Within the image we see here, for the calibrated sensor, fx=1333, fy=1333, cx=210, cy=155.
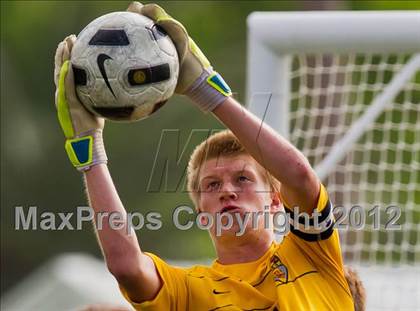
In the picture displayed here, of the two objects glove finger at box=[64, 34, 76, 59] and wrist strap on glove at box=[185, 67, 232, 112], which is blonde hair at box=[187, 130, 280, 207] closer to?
wrist strap on glove at box=[185, 67, 232, 112]

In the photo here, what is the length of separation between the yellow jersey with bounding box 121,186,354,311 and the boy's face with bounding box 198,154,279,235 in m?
0.16

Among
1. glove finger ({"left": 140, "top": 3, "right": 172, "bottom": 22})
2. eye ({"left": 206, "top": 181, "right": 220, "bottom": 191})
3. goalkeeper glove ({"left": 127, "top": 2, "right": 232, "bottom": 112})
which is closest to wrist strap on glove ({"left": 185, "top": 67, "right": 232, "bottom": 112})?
goalkeeper glove ({"left": 127, "top": 2, "right": 232, "bottom": 112})

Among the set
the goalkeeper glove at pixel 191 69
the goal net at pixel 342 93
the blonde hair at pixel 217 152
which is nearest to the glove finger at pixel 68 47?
the goalkeeper glove at pixel 191 69

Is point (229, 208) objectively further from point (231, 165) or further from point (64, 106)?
point (64, 106)

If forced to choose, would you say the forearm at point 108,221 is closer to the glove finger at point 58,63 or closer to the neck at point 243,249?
the glove finger at point 58,63

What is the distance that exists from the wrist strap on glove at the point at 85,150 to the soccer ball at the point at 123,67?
→ 0.27 ft

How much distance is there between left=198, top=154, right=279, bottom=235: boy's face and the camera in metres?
4.70

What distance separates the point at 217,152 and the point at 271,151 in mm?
430

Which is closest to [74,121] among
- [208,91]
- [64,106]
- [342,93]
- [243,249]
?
[64,106]

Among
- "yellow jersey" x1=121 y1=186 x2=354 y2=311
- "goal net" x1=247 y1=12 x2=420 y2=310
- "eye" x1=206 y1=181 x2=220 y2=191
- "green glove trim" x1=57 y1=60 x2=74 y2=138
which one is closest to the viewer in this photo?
"green glove trim" x1=57 y1=60 x2=74 y2=138

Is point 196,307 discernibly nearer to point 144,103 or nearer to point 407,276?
point 144,103

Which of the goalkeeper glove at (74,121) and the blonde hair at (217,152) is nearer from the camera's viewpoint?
the goalkeeper glove at (74,121)

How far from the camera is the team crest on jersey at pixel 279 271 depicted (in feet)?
15.4

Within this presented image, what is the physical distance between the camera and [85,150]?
4359mm
